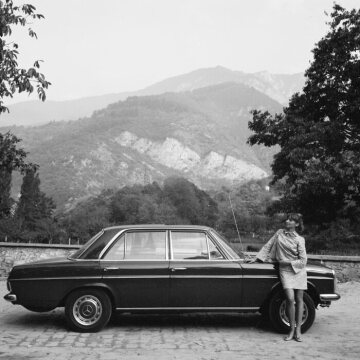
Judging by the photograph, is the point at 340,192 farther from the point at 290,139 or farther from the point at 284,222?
the point at 284,222

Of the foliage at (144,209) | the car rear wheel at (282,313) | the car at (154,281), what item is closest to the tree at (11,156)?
the car at (154,281)

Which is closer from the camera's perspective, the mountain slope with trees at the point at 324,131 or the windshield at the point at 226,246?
the windshield at the point at 226,246

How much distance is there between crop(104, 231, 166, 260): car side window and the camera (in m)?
7.87

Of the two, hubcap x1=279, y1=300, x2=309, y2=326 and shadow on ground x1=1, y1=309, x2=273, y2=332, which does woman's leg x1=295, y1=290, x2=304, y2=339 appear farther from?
shadow on ground x1=1, y1=309, x2=273, y2=332

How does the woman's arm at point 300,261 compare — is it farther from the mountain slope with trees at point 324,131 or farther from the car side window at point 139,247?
the mountain slope with trees at point 324,131

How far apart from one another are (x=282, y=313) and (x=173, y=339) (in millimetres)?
1616

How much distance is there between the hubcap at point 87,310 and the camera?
7590 mm

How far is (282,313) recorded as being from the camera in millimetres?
7750

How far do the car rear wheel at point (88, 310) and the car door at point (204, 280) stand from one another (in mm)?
926

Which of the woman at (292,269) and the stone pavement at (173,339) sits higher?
the woman at (292,269)

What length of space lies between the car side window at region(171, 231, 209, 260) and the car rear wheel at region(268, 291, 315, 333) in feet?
3.69

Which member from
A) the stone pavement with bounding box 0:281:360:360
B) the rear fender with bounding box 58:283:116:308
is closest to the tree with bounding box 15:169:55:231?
the stone pavement with bounding box 0:281:360:360

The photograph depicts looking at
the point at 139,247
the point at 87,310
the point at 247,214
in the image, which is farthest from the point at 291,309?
the point at 247,214

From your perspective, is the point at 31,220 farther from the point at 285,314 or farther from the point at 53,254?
the point at 285,314
